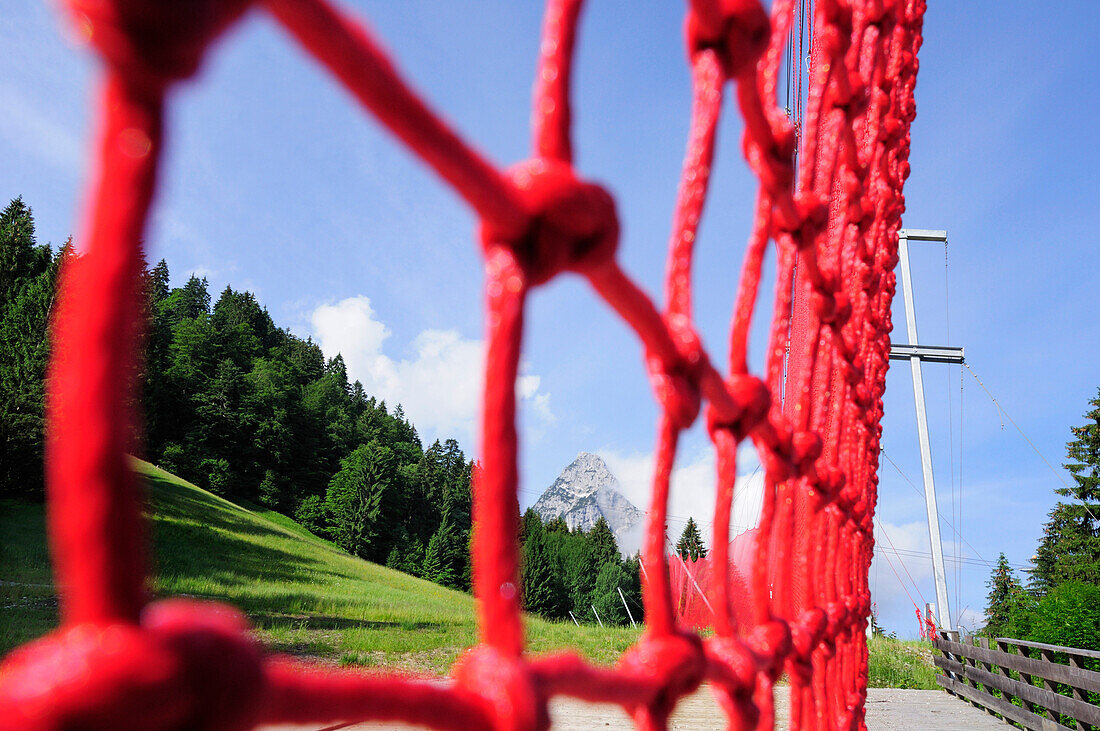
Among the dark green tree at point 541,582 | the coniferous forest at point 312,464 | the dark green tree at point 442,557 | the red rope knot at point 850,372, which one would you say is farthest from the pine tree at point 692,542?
the red rope knot at point 850,372

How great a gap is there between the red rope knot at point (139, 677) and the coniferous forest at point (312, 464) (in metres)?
15.2

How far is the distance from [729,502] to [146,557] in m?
0.44

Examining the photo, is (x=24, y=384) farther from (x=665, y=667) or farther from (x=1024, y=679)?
(x=665, y=667)

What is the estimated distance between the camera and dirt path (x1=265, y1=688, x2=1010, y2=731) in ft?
5.85

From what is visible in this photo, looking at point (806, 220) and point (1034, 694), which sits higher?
point (806, 220)

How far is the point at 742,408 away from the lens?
0.50 m

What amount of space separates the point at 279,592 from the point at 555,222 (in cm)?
785

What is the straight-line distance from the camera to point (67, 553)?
139 millimetres

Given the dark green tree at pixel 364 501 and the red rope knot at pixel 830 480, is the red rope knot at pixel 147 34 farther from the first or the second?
the dark green tree at pixel 364 501

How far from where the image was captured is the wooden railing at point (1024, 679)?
2068 millimetres

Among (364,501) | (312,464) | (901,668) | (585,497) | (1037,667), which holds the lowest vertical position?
(901,668)

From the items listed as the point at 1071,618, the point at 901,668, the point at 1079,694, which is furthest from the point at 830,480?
the point at 901,668

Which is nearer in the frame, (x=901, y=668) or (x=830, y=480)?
(x=830, y=480)

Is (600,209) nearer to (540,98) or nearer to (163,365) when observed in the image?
(540,98)
